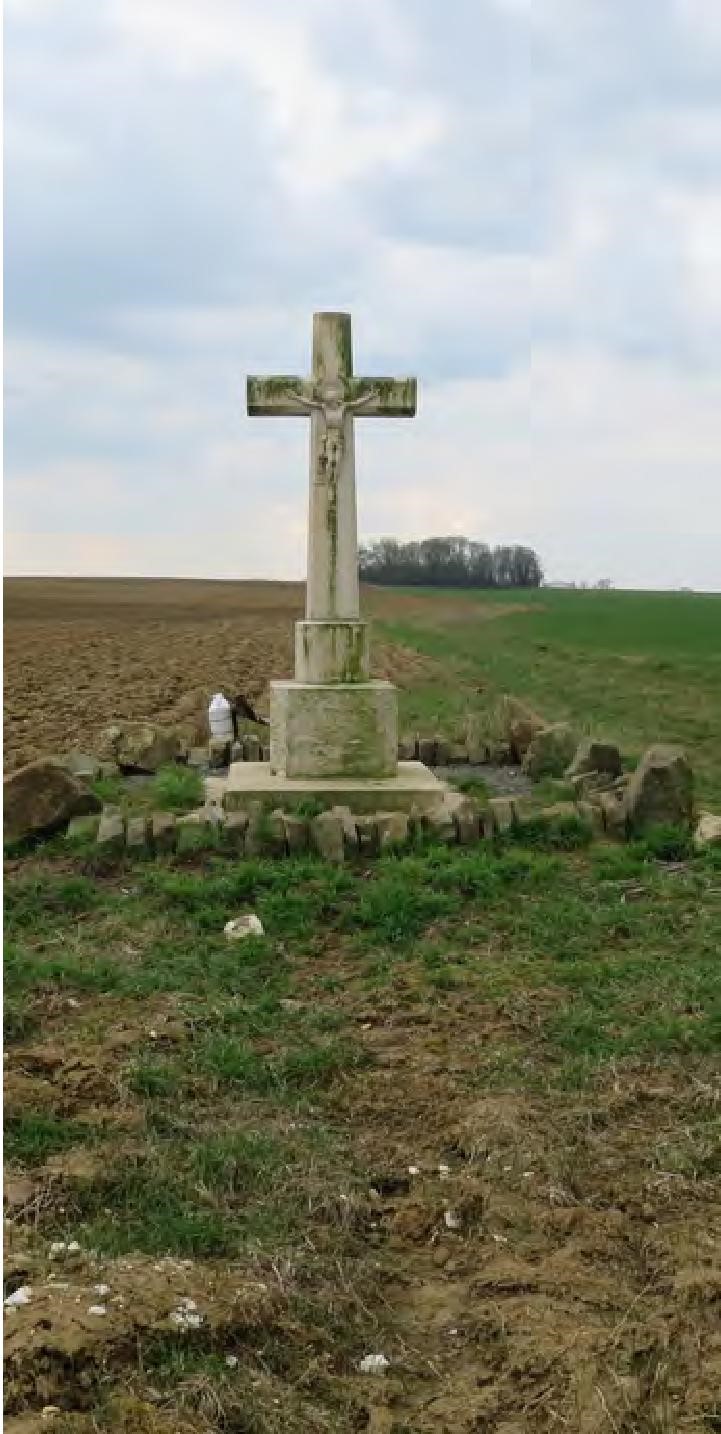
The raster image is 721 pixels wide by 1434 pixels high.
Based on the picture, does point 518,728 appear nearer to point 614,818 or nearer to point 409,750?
point 409,750

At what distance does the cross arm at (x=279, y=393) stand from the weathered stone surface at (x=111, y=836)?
3687 mm

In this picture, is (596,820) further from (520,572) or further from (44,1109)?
(520,572)

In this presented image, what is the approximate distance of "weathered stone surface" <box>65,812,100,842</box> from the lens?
28.4 ft

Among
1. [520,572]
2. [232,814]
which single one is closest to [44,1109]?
[232,814]

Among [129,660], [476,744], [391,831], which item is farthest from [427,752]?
[129,660]

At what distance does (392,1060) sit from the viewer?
5.28m

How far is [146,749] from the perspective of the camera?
38.9ft

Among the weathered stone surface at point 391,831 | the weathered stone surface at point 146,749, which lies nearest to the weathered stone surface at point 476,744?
the weathered stone surface at point 146,749

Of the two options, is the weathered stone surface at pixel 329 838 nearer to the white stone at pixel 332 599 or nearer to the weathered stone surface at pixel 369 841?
the weathered stone surface at pixel 369 841

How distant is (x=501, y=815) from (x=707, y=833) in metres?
1.36

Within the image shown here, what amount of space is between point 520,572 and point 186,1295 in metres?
109

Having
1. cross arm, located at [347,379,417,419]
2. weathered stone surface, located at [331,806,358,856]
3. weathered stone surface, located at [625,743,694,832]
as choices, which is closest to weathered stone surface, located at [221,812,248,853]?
weathered stone surface, located at [331,806,358,856]

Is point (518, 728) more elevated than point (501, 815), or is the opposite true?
point (518, 728)

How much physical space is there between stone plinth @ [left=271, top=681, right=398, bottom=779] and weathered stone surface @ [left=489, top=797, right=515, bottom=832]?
1.27m
